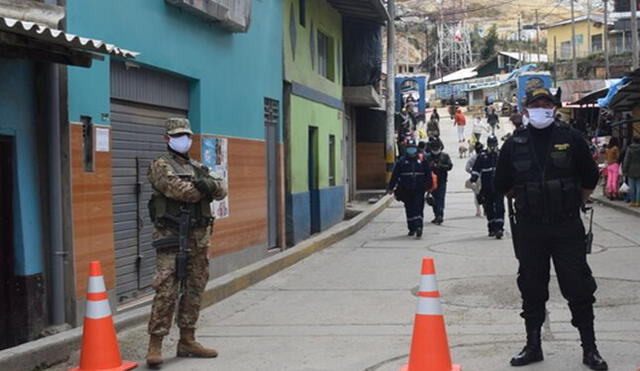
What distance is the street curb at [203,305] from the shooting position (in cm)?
601

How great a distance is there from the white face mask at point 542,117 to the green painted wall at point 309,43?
8733mm

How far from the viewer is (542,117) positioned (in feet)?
18.6

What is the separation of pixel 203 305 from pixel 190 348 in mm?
2414

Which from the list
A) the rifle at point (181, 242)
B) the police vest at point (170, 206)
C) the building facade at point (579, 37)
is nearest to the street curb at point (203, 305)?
the rifle at point (181, 242)

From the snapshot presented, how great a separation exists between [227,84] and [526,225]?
20.2ft

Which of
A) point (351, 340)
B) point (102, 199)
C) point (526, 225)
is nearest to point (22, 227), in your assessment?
point (102, 199)

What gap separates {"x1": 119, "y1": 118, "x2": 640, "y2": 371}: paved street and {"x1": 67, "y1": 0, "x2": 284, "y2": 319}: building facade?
33.8 inches

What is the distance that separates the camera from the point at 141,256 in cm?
883

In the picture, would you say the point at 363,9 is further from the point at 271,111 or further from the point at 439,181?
the point at 271,111

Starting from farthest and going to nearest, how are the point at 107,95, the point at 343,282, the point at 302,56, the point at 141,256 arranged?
the point at 302,56, the point at 343,282, the point at 141,256, the point at 107,95

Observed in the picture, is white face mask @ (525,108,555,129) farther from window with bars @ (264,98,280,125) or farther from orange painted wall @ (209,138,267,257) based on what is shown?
window with bars @ (264,98,280,125)

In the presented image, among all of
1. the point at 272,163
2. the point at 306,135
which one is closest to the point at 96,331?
the point at 272,163

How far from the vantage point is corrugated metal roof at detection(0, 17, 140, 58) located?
17.6ft

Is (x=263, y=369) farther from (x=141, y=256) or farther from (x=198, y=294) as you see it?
(x=141, y=256)
